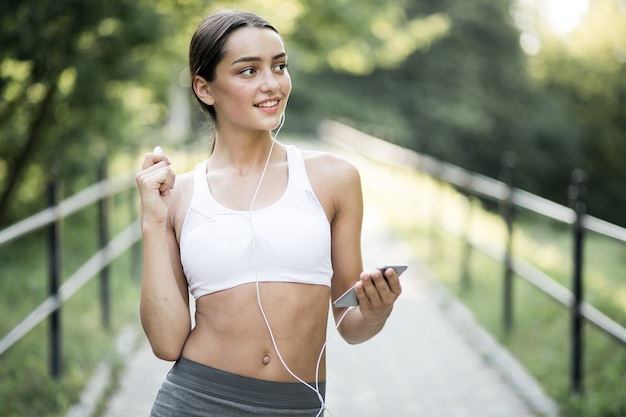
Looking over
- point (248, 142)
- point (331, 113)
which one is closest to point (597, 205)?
point (331, 113)

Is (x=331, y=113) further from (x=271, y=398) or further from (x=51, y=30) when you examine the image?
(x=271, y=398)

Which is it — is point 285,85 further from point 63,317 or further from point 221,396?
point 63,317

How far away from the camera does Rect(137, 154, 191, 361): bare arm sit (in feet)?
7.75

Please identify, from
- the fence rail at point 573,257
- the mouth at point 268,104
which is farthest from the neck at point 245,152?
the fence rail at point 573,257

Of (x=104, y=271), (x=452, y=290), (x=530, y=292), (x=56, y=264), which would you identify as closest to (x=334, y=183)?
(x=56, y=264)

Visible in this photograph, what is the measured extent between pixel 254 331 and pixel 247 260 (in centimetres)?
18

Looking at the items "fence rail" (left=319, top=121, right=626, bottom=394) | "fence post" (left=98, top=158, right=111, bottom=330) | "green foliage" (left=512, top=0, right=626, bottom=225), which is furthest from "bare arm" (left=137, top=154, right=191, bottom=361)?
"green foliage" (left=512, top=0, right=626, bottom=225)

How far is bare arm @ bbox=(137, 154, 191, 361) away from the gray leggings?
0.30ft

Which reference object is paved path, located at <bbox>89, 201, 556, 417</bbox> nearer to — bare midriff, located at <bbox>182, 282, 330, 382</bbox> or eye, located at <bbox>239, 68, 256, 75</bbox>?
bare midriff, located at <bbox>182, 282, 330, 382</bbox>

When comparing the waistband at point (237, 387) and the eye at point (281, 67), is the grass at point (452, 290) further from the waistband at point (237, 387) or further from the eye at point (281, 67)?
the eye at point (281, 67)

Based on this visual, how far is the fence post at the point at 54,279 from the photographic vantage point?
209 inches

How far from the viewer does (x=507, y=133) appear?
36.0 m

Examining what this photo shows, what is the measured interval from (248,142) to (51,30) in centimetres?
477

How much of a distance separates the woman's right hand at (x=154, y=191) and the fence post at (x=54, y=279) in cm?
311
